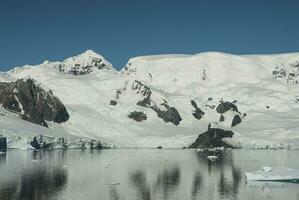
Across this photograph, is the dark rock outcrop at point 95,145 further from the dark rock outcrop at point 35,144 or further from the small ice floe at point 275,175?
the small ice floe at point 275,175

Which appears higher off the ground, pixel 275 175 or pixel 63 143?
pixel 63 143

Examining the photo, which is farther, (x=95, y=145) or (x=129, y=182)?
(x=95, y=145)

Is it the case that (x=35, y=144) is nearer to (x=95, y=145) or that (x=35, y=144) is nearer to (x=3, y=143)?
(x=3, y=143)

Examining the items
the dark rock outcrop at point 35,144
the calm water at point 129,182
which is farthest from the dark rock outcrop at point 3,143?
the calm water at point 129,182

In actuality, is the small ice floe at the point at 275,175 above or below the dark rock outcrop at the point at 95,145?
below

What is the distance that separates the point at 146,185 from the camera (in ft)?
279

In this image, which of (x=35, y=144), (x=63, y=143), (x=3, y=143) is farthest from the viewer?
(x=63, y=143)

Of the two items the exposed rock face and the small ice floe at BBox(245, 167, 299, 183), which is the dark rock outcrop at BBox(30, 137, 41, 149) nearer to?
the exposed rock face

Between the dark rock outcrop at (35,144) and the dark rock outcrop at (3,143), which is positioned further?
the dark rock outcrop at (35,144)

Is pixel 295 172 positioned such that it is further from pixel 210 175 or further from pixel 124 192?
pixel 124 192

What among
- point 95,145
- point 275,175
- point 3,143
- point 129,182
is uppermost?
point 95,145

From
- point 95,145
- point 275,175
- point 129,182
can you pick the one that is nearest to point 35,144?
point 95,145

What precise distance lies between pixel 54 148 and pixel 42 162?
59.9m

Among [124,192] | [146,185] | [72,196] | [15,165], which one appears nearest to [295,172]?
[146,185]
